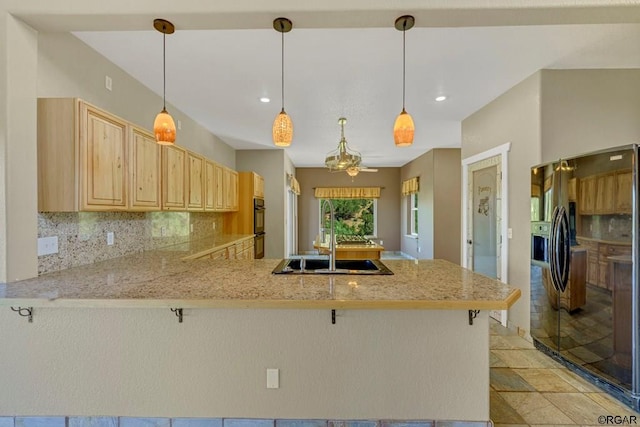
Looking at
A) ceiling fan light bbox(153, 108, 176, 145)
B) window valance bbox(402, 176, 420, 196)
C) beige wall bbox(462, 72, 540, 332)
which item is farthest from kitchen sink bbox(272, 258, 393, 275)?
window valance bbox(402, 176, 420, 196)

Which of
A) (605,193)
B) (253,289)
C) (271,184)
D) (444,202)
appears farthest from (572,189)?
(271,184)

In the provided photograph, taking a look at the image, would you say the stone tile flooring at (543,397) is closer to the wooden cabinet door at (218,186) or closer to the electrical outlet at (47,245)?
the electrical outlet at (47,245)

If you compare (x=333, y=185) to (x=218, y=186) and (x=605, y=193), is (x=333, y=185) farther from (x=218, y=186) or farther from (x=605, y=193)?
(x=605, y=193)

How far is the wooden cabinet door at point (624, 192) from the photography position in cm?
198

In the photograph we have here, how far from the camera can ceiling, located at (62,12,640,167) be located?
7.54 ft

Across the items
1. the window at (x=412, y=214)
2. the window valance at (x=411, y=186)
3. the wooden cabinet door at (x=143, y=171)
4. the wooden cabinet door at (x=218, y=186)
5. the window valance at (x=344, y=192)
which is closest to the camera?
the wooden cabinet door at (x=143, y=171)

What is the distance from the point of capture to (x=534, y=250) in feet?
9.05

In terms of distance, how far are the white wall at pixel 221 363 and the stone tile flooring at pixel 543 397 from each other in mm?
722

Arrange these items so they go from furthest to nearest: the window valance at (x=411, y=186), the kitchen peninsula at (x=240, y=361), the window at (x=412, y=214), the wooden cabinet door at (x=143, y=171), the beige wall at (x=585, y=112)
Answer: the window at (x=412, y=214)
the window valance at (x=411, y=186)
the beige wall at (x=585, y=112)
the wooden cabinet door at (x=143, y=171)
the kitchen peninsula at (x=240, y=361)

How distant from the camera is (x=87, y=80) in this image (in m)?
2.44

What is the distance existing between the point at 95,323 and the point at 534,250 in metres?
3.47

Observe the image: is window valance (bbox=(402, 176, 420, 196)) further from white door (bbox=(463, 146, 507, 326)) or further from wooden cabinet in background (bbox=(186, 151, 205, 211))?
wooden cabinet in background (bbox=(186, 151, 205, 211))

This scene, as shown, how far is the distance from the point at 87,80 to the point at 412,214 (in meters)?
7.43

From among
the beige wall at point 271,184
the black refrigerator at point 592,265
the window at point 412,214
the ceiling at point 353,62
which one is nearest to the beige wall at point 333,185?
the window at point 412,214
